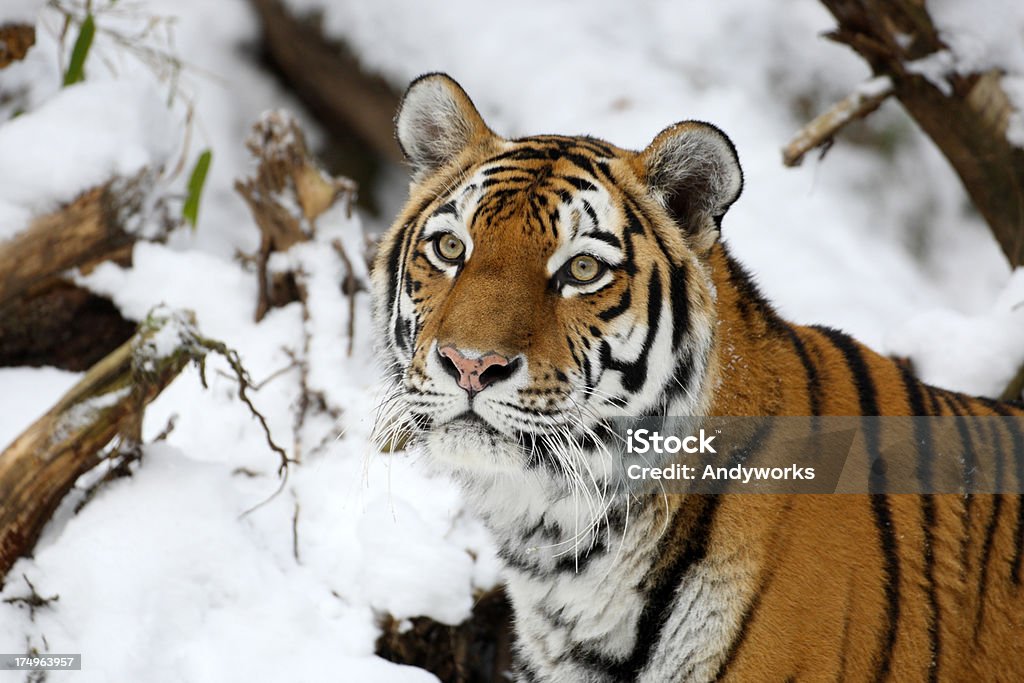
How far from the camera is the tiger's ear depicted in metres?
1.72

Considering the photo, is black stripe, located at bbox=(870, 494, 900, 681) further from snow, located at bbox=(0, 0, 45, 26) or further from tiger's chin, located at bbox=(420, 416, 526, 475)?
snow, located at bbox=(0, 0, 45, 26)

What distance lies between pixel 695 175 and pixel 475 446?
2.03 ft

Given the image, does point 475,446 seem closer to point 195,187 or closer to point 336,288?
point 336,288

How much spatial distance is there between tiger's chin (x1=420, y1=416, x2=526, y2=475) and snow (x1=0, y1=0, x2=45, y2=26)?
7.43ft

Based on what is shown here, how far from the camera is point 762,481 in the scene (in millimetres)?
1735

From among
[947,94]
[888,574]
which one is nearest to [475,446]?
[888,574]

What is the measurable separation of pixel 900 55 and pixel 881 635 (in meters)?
1.93

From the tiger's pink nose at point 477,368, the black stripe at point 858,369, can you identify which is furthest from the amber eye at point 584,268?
the black stripe at point 858,369

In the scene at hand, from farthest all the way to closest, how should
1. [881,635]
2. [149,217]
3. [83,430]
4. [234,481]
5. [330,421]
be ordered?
[149,217] < [330,421] < [234,481] < [83,430] < [881,635]

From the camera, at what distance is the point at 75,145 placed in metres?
2.94

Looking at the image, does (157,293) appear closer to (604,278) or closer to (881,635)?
(604,278)

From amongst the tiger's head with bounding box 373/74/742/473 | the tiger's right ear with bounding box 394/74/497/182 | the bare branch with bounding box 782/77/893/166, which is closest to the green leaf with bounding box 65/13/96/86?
the tiger's right ear with bounding box 394/74/497/182

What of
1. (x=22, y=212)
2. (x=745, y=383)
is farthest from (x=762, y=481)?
(x=22, y=212)

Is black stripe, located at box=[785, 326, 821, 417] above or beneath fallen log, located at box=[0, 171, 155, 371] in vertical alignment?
above
